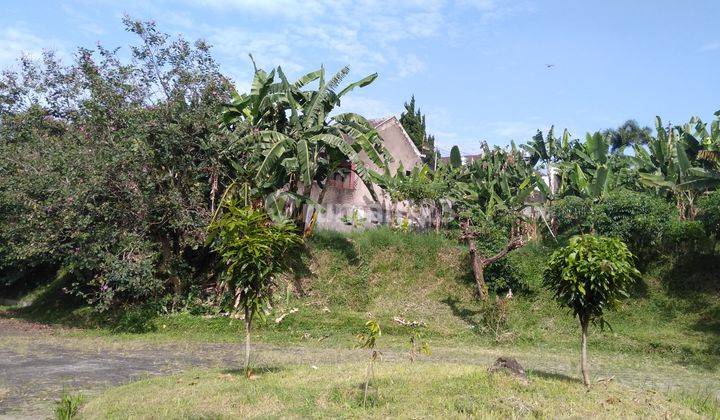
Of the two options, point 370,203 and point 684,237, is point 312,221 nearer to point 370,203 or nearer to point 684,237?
point 370,203

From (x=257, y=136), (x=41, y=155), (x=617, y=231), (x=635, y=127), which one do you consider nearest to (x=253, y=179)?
(x=257, y=136)

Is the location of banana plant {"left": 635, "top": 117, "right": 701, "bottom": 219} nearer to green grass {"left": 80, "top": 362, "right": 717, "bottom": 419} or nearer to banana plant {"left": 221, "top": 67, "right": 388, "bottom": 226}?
banana plant {"left": 221, "top": 67, "right": 388, "bottom": 226}

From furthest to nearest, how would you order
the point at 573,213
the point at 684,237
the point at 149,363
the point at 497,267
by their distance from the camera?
the point at 573,213, the point at 497,267, the point at 684,237, the point at 149,363

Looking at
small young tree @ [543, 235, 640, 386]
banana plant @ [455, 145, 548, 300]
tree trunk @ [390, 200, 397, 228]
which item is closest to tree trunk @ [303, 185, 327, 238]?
tree trunk @ [390, 200, 397, 228]

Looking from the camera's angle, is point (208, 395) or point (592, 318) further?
point (592, 318)

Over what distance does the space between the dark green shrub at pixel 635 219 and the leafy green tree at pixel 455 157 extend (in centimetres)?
788

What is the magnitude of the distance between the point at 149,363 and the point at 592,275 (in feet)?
29.6

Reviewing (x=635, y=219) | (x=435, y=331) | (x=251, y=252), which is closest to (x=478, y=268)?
(x=435, y=331)

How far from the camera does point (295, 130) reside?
20469mm

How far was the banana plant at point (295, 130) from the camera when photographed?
64.0 ft

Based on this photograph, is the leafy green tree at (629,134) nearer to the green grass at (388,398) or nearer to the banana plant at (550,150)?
the banana plant at (550,150)

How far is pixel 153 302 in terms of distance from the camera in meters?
19.0

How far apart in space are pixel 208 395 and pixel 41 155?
14.2 meters

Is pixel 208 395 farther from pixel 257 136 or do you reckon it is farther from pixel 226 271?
pixel 257 136
